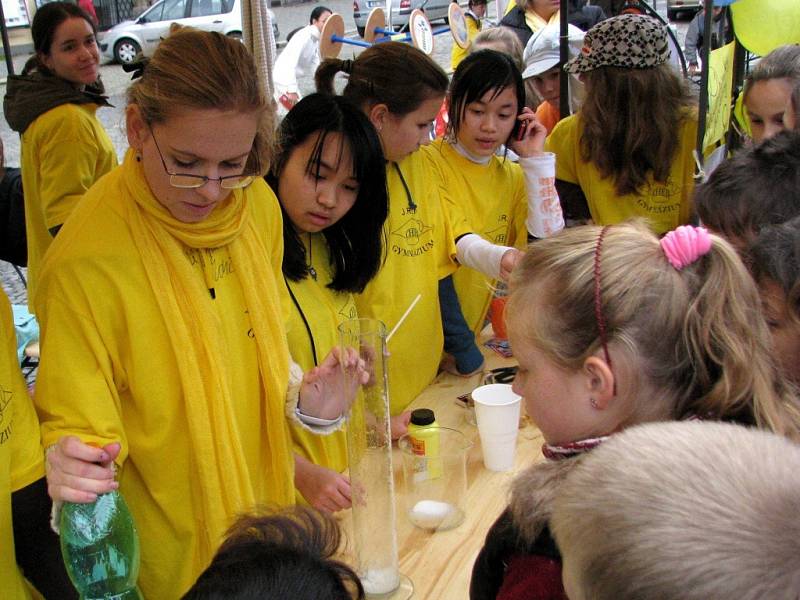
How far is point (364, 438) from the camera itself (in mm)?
1265

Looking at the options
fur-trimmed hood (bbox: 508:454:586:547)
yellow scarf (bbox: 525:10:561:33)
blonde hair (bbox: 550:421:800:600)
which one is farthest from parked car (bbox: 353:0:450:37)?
blonde hair (bbox: 550:421:800:600)

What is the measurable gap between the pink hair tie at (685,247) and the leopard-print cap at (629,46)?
1.68 m

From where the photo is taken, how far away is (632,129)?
2.48m

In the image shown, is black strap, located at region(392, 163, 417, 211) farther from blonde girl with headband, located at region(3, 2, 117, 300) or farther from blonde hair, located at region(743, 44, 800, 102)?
blonde girl with headband, located at region(3, 2, 117, 300)

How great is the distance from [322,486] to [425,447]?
23 cm

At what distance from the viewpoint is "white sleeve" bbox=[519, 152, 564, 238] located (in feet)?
7.72

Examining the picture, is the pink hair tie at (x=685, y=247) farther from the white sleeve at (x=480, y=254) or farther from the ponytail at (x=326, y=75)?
the ponytail at (x=326, y=75)

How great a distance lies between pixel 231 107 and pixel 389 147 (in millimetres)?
898

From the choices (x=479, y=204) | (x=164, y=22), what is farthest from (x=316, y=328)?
(x=164, y=22)

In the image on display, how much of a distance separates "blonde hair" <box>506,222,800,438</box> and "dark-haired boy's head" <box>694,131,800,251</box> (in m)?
0.69

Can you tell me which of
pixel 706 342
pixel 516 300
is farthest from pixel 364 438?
pixel 706 342

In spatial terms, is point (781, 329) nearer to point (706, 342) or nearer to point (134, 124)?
point (706, 342)

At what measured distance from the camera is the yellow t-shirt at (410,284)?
7.25ft

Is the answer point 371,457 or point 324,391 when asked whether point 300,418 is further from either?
point 371,457
